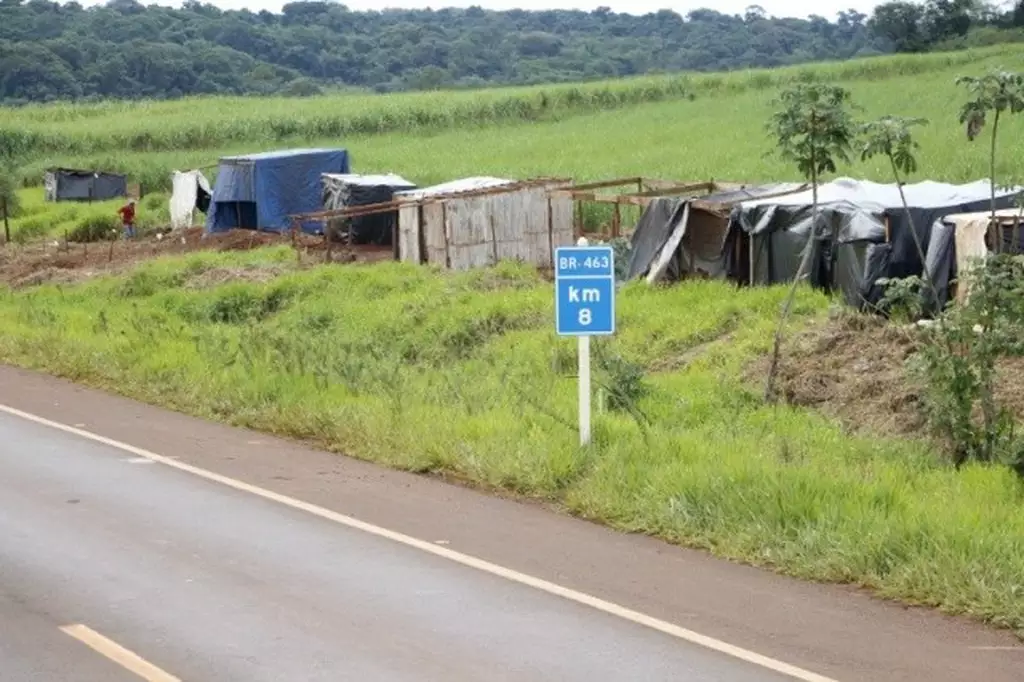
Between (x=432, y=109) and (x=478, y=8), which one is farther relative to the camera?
(x=478, y=8)

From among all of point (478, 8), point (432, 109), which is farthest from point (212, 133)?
point (478, 8)

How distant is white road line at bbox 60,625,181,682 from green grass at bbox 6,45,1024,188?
3817 centimetres

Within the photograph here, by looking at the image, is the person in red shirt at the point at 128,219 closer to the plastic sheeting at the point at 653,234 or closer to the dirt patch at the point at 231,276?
the dirt patch at the point at 231,276

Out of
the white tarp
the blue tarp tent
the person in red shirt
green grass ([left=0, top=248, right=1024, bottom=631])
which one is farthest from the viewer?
the person in red shirt

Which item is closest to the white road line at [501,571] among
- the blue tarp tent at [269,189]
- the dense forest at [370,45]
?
the blue tarp tent at [269,189]

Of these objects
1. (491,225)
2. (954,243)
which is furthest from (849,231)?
(491,225)

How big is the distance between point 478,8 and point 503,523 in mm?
179753

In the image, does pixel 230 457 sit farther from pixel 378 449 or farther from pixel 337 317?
pixel 337 317

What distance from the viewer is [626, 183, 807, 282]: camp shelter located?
Answer: 25.0 metres

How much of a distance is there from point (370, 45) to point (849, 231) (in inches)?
5037

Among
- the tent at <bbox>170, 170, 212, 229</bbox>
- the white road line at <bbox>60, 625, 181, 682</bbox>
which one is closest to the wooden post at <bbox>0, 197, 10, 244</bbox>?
the tent at <bbox>170, 170, 212, 229</bbox>

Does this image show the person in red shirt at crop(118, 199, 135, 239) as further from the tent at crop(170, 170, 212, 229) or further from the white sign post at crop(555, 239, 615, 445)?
the white sign post at crop(555, 239, 615, 445)

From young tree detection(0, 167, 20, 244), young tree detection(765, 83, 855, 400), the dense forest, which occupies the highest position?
the dense forest

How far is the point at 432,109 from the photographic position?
67812 mm
